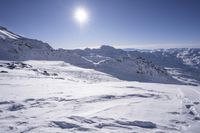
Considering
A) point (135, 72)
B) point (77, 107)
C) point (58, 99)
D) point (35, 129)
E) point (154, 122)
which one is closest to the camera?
point (35, 129)

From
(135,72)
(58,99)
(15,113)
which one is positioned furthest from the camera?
(135,72)

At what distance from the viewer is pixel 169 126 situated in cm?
786

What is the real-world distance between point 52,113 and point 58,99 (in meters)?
2.98

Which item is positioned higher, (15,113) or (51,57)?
(51,57)

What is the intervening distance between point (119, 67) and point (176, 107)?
339ft

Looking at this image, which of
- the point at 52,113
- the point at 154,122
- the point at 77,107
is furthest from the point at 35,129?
the point at 154,122

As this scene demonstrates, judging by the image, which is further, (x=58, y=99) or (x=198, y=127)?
(x=58, y=99)

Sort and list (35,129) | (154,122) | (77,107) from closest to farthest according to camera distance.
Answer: (35,129)
(154,122)
(77,107)

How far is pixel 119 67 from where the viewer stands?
114 meters

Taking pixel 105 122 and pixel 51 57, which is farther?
pixel 51 57

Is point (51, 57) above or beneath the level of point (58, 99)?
above

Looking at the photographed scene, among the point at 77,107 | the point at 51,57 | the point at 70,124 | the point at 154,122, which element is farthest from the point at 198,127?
the point at 51,57

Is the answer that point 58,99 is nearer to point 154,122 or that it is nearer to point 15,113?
point 15,113

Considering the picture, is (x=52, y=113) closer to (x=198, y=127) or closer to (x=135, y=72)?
(x=198, y=127)
